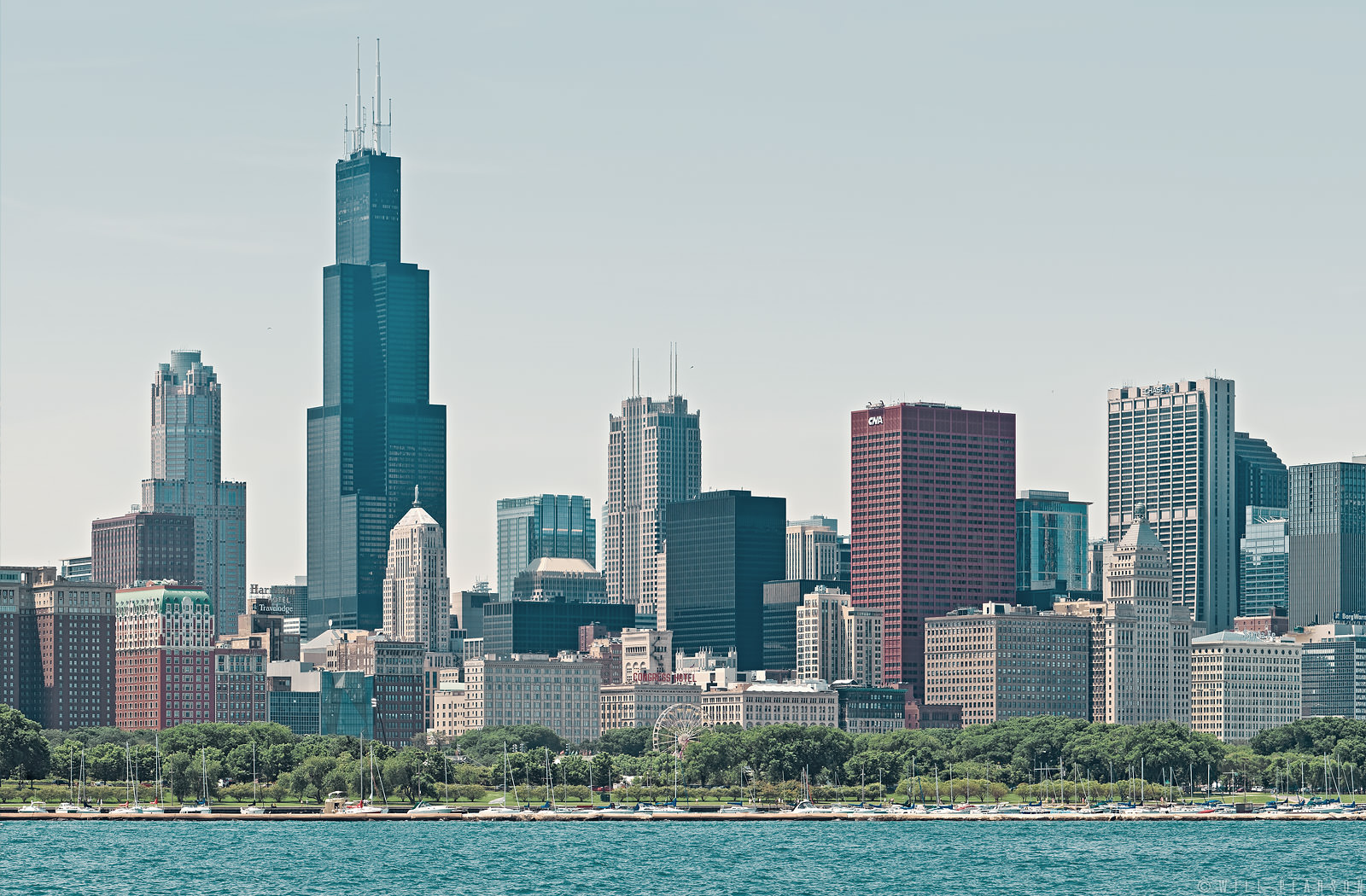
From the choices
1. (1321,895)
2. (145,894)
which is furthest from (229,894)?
(1321,895)

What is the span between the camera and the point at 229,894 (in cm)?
19925

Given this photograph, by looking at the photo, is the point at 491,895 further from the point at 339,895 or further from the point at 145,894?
the point at 145,894

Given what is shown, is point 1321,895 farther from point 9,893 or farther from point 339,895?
point 9,893

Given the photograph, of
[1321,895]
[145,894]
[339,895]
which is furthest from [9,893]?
[1321,895]

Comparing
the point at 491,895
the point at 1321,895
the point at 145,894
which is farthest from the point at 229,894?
the point at 1321,895

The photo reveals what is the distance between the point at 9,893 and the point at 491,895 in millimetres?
34412

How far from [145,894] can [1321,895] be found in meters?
83.6

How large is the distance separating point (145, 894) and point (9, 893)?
10020 mm

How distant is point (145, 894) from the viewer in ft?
650

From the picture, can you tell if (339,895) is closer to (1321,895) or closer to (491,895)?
(491,895)

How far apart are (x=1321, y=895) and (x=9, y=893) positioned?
93536mm

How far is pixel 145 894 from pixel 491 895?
24.5 m

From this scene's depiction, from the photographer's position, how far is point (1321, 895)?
199250 millimetres

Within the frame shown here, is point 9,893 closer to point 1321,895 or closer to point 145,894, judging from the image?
point 145,894
